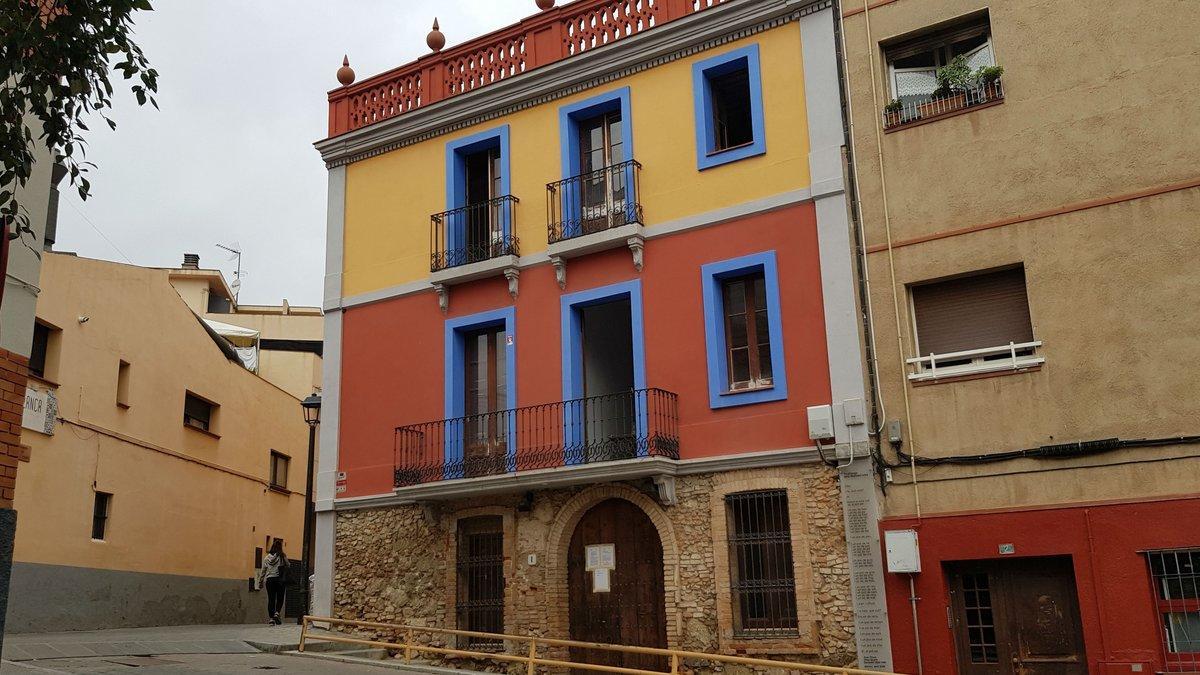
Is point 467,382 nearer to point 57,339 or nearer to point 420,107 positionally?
point 420,107

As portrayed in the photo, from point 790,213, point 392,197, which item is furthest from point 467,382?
point 790,213

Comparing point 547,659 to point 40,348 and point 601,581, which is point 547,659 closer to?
point 601,581

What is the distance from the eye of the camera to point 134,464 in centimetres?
2150

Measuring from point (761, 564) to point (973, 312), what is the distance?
425 centimetres

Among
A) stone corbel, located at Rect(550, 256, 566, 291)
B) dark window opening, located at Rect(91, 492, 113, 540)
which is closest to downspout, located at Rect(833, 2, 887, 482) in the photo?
stone corbel, located at Rect(550, 256, 566, 291)

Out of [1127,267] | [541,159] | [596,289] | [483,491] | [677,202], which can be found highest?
[541,159]

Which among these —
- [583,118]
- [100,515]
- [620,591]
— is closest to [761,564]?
[620,591]

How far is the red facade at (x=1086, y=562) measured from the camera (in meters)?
11.6

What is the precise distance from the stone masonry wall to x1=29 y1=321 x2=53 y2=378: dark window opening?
620cm

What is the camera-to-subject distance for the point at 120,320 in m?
21.5

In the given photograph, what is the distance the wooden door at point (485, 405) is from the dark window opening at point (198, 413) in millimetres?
9595

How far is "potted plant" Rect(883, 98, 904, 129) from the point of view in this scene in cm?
1430

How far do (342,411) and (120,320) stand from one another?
20.6 ft

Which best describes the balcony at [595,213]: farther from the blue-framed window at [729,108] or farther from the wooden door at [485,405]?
the wooden door at [485,405]
